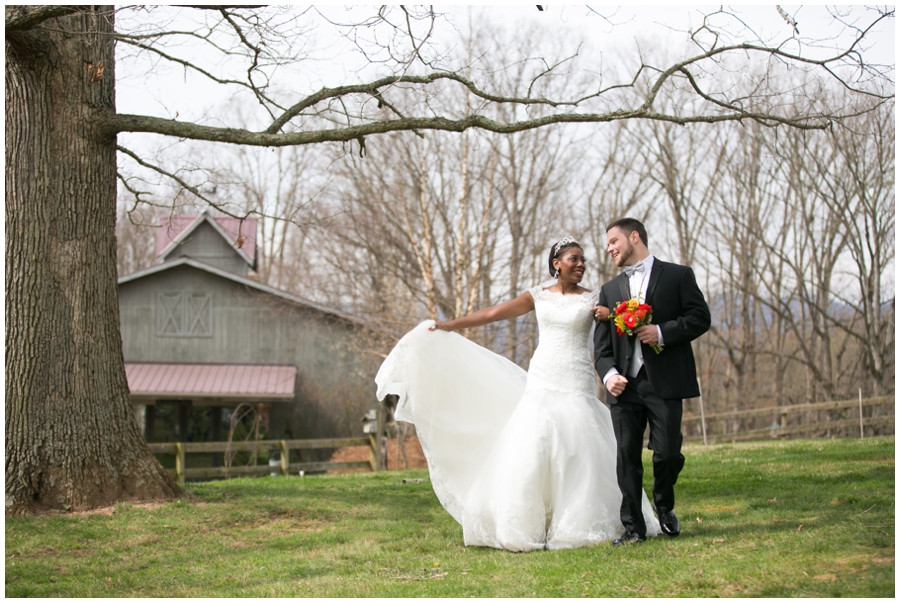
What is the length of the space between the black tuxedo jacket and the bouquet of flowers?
0.11 meters

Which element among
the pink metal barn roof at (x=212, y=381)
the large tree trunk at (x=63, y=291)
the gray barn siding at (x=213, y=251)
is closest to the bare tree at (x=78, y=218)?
the large tree trunk at (x=63, y=291)

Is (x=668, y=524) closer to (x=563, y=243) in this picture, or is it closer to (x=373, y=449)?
(x=563, y=243)

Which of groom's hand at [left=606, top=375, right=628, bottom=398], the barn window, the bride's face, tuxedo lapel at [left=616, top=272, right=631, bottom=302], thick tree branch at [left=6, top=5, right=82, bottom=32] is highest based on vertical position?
thick tree branch at [left=6, top=5, right=82, bottom=32]

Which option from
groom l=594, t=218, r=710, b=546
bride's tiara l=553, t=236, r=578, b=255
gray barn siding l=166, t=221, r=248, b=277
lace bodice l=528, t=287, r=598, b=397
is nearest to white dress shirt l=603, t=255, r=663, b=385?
groom l=594, t=218, r=710, b=546

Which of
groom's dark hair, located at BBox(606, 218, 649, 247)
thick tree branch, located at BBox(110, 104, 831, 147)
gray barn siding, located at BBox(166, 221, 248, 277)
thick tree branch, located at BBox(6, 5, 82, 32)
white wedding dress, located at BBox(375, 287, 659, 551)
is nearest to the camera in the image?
groom's dark hair, located at BBox(606, 218, 649, 247)

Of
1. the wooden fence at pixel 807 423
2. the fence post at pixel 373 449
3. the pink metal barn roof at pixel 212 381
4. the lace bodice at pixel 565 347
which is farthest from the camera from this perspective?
the pink metal barn roof at pixel 212 381

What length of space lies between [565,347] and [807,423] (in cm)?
1974

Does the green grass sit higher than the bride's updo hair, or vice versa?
the bride's updo hair

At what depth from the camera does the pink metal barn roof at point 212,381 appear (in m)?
27.7

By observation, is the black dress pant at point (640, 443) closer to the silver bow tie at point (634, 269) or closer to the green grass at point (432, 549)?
the green grass at point (432, 549)

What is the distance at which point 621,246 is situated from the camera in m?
6.52

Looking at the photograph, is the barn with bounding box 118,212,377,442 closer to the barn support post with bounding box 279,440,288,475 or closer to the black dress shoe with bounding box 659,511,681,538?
the barn support post with bounding box 279,440,288,475

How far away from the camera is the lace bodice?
6.97 meters

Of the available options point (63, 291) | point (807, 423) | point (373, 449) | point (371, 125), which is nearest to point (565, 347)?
point (371, 125)
